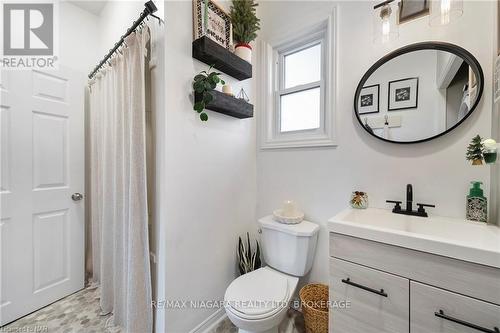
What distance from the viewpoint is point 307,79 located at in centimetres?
167

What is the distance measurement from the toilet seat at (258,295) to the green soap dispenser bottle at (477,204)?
1.07 m

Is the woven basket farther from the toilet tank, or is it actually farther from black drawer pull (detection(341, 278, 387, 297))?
black drawer pull (detection(341, 278, 387, 297))

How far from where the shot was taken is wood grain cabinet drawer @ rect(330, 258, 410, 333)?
0.84 meters

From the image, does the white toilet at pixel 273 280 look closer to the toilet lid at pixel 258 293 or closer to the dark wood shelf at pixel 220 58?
the toilet lid at pixel 258 293

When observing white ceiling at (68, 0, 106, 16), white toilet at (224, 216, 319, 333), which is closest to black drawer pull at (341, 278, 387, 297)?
white toilet at (224, 216, 319, 333)

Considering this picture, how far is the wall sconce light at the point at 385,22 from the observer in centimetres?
120

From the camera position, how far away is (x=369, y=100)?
4.28 ft

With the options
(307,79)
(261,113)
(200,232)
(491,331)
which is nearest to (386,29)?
(307,79)

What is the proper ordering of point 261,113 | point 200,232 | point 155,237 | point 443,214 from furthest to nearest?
point 261,113 < point 200,232 < point 155,237 < point 443,214

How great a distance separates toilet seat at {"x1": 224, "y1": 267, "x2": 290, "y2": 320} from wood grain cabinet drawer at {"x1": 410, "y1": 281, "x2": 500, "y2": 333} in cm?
62

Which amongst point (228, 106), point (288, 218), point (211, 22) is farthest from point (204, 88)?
point (288, 218)

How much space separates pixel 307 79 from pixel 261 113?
47cm

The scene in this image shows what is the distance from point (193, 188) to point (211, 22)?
1.17 metres

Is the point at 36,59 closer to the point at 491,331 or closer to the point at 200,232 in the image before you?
the point at 200,232
